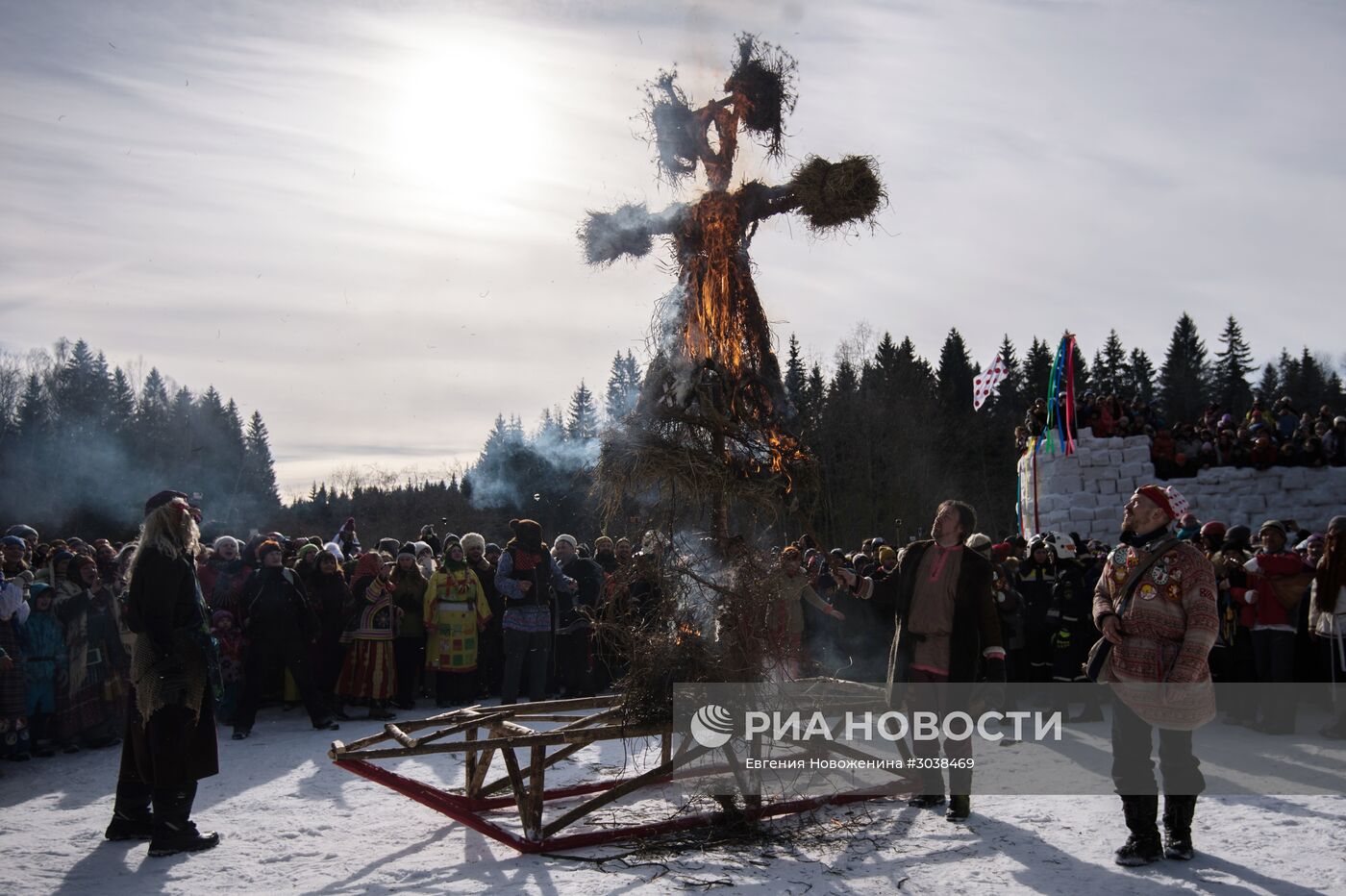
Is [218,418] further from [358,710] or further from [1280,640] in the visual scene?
[1280,640]

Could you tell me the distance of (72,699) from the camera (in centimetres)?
841

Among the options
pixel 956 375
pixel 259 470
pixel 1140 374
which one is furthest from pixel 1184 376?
pixel 259 470

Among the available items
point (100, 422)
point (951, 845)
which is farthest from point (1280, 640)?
point (100, 422)

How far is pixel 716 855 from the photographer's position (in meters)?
5.09

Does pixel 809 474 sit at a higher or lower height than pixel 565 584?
higher

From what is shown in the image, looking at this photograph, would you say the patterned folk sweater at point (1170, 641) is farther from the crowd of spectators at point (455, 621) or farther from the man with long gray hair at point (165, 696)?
the man with long gray hair at point (165, 696)

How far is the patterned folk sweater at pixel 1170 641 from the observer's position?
4801mm

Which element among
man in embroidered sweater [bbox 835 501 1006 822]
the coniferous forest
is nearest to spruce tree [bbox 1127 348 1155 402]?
the coniferous forest

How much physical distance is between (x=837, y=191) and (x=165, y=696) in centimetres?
496

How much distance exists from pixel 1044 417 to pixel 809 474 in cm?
1382

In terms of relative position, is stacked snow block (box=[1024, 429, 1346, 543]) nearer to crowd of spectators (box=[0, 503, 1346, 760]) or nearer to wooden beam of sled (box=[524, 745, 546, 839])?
crowd of spectators (box=[0, 503, 1346, 760])

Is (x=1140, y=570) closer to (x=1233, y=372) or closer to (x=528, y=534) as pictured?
(x=528, y=534)

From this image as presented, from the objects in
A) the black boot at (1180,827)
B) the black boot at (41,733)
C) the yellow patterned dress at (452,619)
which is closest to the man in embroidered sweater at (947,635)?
the black boot at (1180,827)

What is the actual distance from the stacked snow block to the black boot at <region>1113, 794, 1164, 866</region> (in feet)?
43.3
